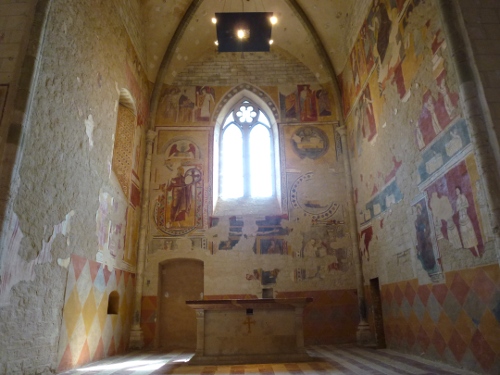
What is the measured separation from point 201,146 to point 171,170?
1219 millimetres

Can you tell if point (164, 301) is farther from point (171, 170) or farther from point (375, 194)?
point (375, 194)

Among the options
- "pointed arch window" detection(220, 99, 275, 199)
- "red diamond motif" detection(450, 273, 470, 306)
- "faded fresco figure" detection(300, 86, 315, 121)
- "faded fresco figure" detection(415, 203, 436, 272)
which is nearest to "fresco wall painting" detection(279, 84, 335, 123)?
"faded fresco figure" detection(300, 86, 315, 121)

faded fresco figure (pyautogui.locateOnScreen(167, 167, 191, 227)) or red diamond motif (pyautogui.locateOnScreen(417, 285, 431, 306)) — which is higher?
faded fresco figure (pyautogui.locateOnScreen(167, 167, 191, 227))

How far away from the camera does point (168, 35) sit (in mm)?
12133

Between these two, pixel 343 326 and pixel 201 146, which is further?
pixel 201 146

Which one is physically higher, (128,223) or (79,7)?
(79,7)

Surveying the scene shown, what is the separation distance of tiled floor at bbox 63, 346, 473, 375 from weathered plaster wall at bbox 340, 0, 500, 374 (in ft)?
1.42

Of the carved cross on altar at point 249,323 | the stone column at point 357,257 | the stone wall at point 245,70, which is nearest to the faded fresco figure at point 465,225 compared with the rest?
the carved cross on altar at point 249,323

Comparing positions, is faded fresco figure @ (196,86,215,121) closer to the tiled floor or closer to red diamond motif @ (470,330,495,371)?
the tiled floor

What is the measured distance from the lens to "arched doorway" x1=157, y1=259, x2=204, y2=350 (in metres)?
10.6

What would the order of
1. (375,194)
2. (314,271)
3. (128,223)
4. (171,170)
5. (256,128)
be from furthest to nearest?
(256,128) < (171,170) < (314,271) < (128,223) < (375,194)

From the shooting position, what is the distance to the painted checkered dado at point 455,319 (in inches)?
201

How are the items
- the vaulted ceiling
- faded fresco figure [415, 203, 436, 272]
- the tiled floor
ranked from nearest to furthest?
the tiled floor, faded fresco figure [415, 203, 436, 272], the vaulted ceiling

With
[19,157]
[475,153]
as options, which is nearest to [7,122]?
[19,157]
